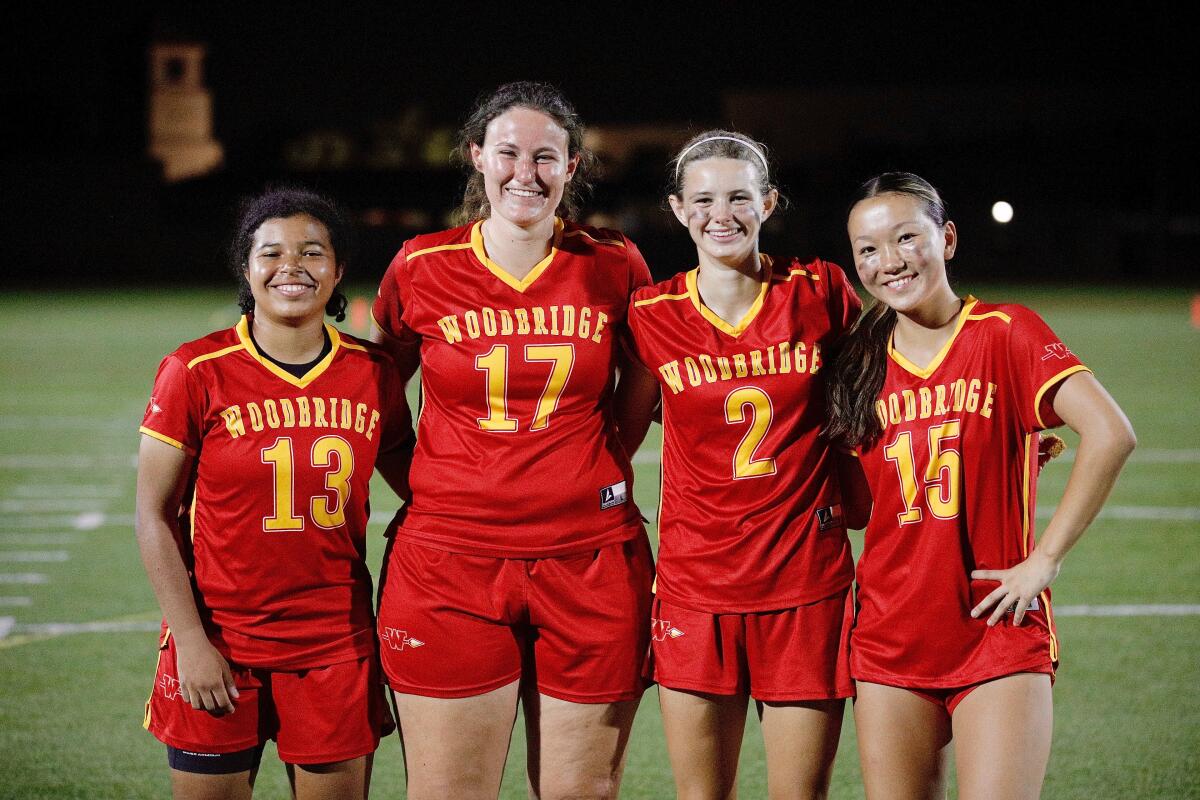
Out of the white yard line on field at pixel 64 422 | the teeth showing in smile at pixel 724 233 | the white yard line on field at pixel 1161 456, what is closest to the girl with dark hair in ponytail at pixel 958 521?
the teeth showing in smile at pixel 724 233

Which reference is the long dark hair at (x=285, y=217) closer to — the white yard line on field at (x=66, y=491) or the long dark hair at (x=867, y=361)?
the long dark hair at (x=867, y=361)

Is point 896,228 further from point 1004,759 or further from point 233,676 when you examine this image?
point 233,676

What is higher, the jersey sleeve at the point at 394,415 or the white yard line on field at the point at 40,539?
the jersey sleeve at the point at 394,415

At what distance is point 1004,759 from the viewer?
9.22ft

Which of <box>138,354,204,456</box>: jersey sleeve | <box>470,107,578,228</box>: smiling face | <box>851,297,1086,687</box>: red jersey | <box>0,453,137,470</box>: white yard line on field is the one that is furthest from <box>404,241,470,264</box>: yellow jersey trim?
<box>0,453,137,470</box>: white yard line on field

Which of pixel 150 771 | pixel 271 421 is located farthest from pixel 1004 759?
pixel 150 771

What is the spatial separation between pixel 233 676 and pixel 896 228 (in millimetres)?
1956

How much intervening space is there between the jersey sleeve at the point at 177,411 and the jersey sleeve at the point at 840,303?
163 cm

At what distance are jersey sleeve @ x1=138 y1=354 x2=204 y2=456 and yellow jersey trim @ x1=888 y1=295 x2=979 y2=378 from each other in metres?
1.72

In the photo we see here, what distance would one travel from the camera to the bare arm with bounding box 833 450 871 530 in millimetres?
3309

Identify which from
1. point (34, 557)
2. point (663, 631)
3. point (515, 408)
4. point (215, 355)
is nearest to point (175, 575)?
point (215, 355)

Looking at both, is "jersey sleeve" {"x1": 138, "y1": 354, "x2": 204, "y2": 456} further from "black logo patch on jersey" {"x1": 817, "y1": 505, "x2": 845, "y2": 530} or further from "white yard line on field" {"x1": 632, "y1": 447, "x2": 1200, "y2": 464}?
"white yard line on field" {"x1": 632, "y1": 447, "x2": 1200, "y2": 464}

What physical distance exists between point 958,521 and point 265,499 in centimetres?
167

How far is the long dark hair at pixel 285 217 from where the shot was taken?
3.33 m
